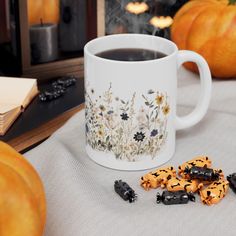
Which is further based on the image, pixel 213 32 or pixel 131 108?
pixel 213 32

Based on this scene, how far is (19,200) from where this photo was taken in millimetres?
405

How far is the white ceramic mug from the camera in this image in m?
0.54

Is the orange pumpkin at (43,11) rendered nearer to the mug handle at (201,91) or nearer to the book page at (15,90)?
the book page at (15,90)

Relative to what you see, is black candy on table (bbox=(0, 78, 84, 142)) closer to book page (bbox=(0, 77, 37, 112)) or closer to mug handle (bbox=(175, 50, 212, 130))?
book page (bbox=(0, 77, 37, 112))

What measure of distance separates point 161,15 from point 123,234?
0.48 m

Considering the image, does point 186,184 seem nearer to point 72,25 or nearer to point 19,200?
point 19,200

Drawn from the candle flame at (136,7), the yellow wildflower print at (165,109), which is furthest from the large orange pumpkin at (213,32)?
the yellow wildflower print at (165,109)

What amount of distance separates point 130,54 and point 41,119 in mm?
147

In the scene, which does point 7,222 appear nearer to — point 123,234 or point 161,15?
point 123,234

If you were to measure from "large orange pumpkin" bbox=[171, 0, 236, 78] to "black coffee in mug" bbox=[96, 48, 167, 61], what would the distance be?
172 mm

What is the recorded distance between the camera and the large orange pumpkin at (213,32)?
0.73m

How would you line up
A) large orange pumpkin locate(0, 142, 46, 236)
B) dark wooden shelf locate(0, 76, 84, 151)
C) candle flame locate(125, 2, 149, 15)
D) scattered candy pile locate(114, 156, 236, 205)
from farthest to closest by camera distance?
candle flame locate(125, 2, 149, 15)
dark wooden shelf locate(0, 76, 84, 151)
scattered candy pile locate(114, 156, 236, 205)
large orange pumpkin locate(0, 142, 46, 236)

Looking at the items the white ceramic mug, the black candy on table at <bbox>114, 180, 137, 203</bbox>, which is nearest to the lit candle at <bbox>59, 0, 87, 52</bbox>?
the white ceramic mug

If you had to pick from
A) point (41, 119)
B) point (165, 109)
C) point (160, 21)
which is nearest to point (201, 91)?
point (165, 109)
